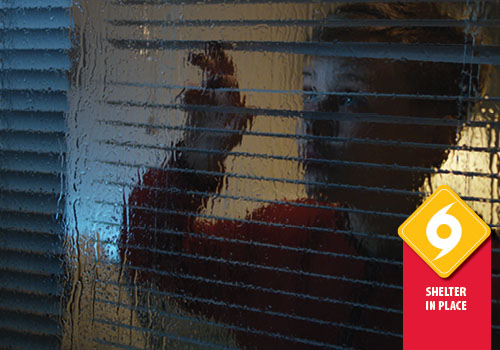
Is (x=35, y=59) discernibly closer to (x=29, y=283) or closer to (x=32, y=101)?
(x=32, y=101)

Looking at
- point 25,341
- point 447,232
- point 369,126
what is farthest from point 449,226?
point 25,341

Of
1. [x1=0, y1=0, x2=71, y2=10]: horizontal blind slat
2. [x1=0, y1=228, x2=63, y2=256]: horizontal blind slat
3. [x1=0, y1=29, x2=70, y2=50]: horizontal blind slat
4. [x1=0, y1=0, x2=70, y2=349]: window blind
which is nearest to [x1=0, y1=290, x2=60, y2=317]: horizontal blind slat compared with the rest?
[x1=0, y1=0, x2=70, y2=349]: window blind

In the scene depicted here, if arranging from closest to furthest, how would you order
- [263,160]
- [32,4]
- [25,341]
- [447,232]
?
[447,232] < [263,160] < [32,4] < [25,341]

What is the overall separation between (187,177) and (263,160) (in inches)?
9.3

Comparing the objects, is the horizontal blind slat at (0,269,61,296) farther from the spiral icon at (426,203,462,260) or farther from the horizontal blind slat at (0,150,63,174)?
the spiral icon at (426,203,462,260)

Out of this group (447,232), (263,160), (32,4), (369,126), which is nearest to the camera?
(447,232)

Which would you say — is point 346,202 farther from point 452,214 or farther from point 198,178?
point 198,178

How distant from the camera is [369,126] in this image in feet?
4.66

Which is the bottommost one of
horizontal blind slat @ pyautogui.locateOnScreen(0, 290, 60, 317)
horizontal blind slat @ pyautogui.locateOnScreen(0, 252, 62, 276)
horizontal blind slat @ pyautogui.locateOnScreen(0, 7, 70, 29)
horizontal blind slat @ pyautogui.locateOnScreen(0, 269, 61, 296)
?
horizontal blind slat @ pyautogui.locateOnScreen(0, 290, 60, 317)

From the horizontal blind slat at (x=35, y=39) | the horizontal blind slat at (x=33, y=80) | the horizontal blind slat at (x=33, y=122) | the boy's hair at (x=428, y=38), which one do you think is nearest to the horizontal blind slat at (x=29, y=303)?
the horizontal blind slat at (x=33, y=122)

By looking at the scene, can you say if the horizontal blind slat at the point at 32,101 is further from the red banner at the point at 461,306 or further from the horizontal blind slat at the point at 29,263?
the red banner at the point at 461,306

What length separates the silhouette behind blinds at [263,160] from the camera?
1.37 m

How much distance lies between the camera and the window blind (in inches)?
68.8

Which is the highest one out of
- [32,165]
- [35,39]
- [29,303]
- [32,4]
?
[32,4]
